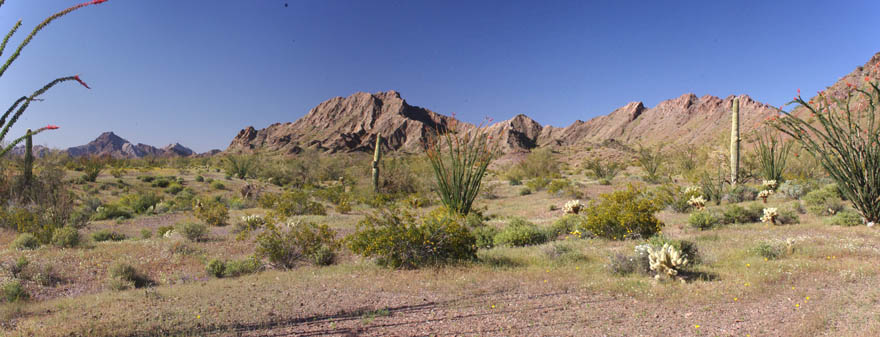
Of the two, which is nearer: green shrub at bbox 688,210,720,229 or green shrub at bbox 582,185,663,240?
green shrub at bbox 582,185,663,240

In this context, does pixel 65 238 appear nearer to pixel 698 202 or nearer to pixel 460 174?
pixel 460 174

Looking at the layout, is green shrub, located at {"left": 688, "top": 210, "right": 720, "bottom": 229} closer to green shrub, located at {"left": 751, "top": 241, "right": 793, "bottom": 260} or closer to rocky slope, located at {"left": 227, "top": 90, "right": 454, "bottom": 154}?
green shrub, located at {"left": 751, "top": 241, "right": 793, "bottom": 260}

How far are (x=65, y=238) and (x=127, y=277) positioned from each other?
429 centimetres

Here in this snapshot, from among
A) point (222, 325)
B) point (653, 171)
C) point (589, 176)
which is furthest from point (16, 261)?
point (589, 176)

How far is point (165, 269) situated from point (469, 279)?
283 inches

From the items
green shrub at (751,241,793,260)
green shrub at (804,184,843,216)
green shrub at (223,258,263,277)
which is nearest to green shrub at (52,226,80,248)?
green shrub at (223,258,263,277)

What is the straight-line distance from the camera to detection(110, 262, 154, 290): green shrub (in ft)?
25.4

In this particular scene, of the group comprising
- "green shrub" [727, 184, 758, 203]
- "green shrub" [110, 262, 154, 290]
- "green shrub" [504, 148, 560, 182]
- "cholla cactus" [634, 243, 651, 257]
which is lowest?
"green shrub" [110, 262, 154, 290]

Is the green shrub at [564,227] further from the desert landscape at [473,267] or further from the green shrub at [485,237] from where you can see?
the green shrub at [485,237]

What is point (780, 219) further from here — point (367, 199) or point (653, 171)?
point (653, 171)

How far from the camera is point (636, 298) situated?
5.54 m

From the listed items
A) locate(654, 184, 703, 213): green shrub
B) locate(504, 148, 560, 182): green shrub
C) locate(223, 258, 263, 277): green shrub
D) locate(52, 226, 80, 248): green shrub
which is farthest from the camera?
locate(504, 148, 560, 182): green shrub

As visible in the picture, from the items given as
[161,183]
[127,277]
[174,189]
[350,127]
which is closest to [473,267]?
[127,277]

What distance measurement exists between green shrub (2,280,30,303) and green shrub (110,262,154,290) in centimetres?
118
